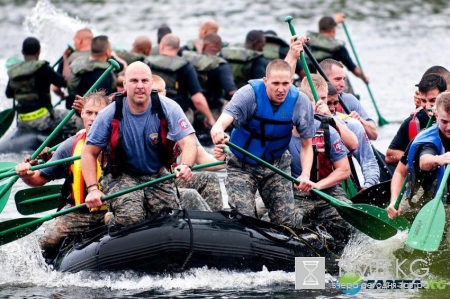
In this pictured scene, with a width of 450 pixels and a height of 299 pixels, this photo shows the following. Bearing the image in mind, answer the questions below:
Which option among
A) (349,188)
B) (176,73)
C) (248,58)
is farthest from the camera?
(248,58)

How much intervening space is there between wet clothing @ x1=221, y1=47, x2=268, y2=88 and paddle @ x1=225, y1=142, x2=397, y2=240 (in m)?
7.82

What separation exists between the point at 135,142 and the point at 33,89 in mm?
7602

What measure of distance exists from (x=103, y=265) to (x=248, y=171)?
4.85 ft

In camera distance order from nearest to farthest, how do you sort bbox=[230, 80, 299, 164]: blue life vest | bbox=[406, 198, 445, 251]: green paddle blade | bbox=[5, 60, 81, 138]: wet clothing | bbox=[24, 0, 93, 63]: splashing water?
bbox=[406, 198, 445, 251]: green paddle blade → bbox=[230, 80, 299, 164]: blue life vest → bbox=[5, 60, 81, 138]: wet clothing → bbox=[24, 0, 93, 63]: splashing water

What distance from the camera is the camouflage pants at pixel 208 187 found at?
34.6 ft

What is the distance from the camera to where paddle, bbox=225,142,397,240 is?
9555 millimetres

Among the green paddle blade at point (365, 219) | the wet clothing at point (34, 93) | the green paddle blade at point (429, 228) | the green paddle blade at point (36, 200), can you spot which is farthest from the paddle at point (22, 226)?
the wet clothing at point (34, 93)

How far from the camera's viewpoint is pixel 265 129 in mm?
9758

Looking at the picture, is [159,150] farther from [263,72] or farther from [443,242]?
[263,72]

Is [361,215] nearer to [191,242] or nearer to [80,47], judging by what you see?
[191,242]

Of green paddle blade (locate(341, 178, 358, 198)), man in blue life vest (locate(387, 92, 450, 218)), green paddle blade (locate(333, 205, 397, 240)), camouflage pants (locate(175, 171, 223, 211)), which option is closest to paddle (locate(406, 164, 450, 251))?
man in blue life vest (locate(387, 92, 450, 218))

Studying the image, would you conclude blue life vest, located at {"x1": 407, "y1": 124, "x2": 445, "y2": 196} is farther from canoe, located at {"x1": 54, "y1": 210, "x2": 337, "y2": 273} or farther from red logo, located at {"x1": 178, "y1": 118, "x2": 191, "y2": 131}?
red logo, located at {"x1": 178, "y1": 118, "x2": 191, "y2": 131}

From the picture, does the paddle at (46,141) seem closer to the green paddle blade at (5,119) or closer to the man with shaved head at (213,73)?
the green paddle blade at (5,119)

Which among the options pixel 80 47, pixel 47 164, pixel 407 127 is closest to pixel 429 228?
pixel 407 127
